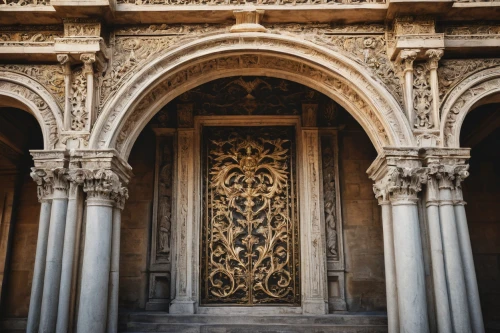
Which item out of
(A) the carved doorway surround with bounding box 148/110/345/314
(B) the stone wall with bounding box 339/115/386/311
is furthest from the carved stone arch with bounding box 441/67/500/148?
(A) the carved doorway surround with bounding box 148/110/345/314

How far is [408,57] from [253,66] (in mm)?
2292

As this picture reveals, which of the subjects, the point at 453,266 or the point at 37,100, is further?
the point at 37,100

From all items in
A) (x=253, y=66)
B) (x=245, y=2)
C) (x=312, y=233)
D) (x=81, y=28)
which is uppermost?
(x=245, y=2)

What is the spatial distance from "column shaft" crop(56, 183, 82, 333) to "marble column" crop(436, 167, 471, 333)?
16.0 feet

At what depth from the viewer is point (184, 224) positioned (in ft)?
28.8

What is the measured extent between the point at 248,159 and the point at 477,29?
433 cm

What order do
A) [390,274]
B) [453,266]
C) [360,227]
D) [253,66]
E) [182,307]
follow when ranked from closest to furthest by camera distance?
[453,266]
[390,274]
[253,66]
[182,307]
[360,227]

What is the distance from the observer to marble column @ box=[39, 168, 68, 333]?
6348mm

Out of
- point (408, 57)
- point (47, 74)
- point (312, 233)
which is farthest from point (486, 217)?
point (47, 74)

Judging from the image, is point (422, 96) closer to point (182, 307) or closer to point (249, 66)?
point (249, 66)

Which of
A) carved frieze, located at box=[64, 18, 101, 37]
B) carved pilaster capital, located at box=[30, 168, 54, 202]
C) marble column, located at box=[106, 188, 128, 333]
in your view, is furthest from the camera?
carved frieze, located at box=[64, 18, 101, 37]

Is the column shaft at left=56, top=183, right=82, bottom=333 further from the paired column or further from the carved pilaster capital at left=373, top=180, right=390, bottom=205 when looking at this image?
the carved pilaster capital at left=373, top=180, right=390, bottom=205

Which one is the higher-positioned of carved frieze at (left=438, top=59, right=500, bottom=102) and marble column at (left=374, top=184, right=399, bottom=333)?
carved frieze at (left=438, top=59, right=500, bottom=102)

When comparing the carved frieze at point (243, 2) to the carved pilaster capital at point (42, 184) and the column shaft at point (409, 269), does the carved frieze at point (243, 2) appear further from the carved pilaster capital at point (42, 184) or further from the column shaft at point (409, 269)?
the column shaft at point (409, 269)
